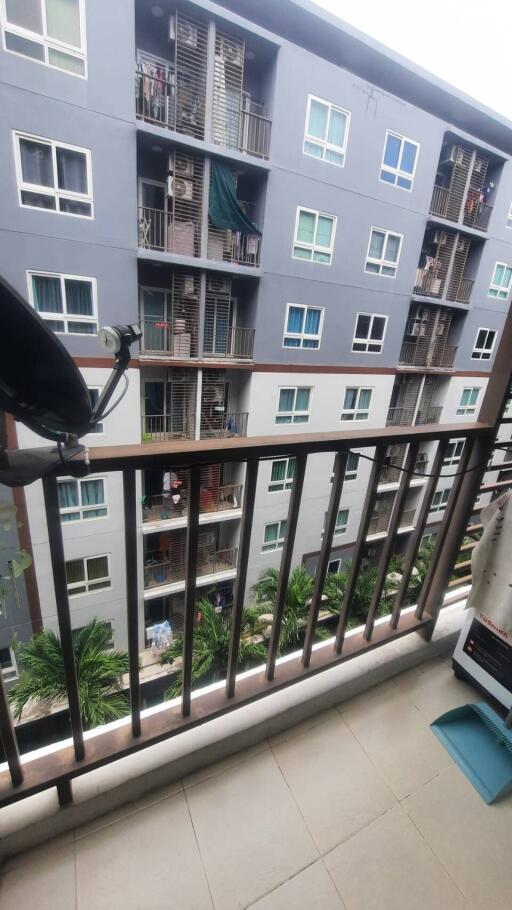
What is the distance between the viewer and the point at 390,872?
665 mm

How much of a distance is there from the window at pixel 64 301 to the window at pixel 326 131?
219 cm

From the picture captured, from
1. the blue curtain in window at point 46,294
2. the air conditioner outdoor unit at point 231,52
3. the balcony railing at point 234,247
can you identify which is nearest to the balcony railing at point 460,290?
the balcony railing at point 234,247

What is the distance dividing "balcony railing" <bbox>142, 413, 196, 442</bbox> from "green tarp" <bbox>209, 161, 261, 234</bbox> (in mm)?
1641

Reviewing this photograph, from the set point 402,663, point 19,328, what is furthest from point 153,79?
point 402,663

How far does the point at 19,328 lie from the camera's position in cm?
31

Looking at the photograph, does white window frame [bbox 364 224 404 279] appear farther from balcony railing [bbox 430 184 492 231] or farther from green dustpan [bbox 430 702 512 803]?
green dustpan [bbox 430 702 512 803]

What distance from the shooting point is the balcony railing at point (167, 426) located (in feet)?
10.3

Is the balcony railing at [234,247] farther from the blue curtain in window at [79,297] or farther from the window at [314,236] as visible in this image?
the blue curtain in window at [79,297]

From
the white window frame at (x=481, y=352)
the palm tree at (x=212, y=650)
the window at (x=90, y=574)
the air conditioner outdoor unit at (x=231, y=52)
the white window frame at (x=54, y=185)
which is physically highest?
the air conditioner outdoor unit at (x=231, y=52)

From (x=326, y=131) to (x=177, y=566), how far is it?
A: 14.6 feet

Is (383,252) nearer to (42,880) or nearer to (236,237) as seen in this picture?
(236,237)

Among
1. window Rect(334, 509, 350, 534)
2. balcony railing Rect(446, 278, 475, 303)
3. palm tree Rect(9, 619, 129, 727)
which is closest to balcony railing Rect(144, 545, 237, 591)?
palm tree Rect(9, 619, 129, 727)

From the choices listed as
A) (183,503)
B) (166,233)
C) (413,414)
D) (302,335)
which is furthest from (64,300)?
(413,414)

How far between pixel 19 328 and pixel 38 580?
8.57ft
